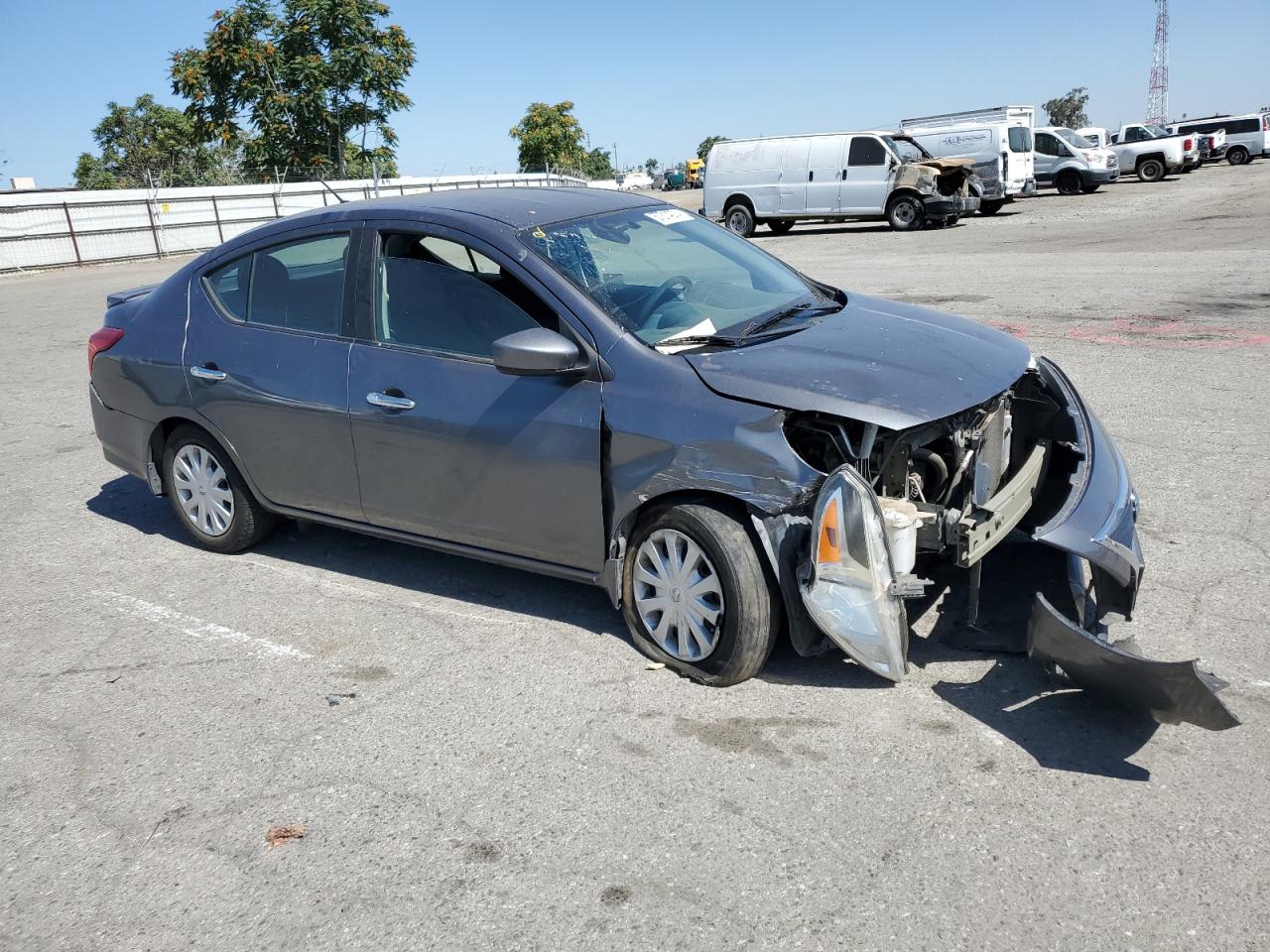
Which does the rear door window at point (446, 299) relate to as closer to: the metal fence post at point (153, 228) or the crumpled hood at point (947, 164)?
the crumpled hood at point (947, 164)

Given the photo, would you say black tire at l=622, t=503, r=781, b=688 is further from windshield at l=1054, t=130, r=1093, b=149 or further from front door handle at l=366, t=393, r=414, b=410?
windshield at l=1054, t=130, r=1093, b=149

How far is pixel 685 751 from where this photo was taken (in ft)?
11.1

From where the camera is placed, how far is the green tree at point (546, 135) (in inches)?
3019

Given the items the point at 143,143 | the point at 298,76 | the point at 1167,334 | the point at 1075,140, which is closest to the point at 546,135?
the point at 143,143

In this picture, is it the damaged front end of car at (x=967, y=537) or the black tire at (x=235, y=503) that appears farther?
the black tire at (x=235, y=503)

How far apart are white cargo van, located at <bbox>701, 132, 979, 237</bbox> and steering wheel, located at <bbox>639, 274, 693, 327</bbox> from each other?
62.2ft

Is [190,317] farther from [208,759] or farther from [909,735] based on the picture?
[909,735]

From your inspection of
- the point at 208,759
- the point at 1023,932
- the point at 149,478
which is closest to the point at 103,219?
the point at 149,478

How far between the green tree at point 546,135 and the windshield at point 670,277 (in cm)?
7377

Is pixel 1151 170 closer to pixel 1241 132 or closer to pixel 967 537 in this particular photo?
pixel 1241 132

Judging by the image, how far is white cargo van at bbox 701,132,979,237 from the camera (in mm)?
22672

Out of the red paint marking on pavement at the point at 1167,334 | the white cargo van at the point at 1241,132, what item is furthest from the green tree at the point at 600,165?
the red paint marking on pavement at the point at 1167,334

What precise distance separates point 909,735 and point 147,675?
2.95m

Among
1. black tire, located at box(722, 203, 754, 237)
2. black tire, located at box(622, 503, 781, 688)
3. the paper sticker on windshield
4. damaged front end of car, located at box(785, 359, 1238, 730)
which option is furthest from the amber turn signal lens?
black tire, located at box(722, 203, 754, 237)
